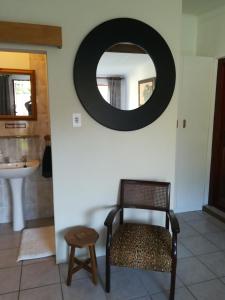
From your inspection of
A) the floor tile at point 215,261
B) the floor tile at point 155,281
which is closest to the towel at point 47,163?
the floor tile at point 155,281

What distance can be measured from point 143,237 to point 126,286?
41 cm

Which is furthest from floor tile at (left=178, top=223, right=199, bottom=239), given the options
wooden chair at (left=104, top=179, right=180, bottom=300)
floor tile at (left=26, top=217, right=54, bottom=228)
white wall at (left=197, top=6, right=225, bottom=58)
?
white wall at (left=197, top=6, right=225, bottom=58)

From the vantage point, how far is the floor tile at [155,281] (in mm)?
1936

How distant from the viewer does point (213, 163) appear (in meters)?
3.32

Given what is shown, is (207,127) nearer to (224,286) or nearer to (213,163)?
(213,163)

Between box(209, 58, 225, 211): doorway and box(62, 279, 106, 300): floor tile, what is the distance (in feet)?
6.87

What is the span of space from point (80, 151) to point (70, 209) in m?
0.54

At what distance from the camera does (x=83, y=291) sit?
6.26 feet

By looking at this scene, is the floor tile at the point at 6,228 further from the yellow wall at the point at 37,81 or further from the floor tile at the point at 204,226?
the floor tile at the point at 204,226

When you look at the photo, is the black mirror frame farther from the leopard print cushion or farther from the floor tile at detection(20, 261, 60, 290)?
the floor tile at detection(20, 261, 60, 290)

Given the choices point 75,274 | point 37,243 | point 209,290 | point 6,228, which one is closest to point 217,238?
point 209,290

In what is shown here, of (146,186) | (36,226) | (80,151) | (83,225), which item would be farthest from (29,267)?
(146,186)

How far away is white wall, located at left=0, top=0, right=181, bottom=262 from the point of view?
196 cm

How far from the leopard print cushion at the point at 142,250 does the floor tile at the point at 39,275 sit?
618 mm
